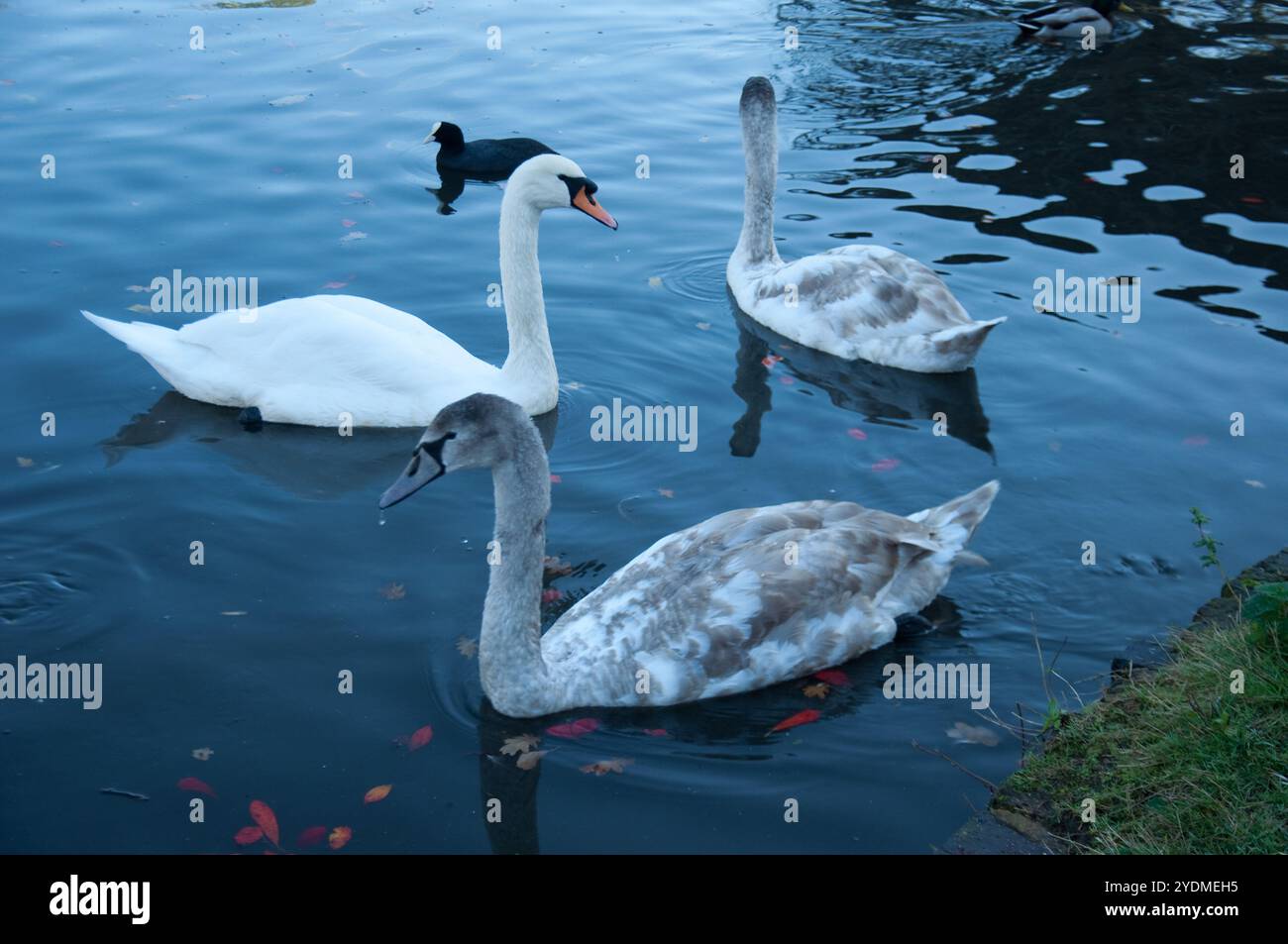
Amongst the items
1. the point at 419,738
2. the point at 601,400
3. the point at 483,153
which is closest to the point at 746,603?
the point at 419,738

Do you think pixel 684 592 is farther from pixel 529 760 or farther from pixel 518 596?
pixel 529 760

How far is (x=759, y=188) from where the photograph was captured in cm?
1187

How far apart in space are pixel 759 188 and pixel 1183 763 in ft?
24.4

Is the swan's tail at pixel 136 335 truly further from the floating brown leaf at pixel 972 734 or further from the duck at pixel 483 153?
the floating brown leaf at pixel 972 734

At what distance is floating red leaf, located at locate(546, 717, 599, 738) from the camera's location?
6.35 metres

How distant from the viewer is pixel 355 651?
6984 millimetres

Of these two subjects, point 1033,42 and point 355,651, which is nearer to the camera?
point 355,651

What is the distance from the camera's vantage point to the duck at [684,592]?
6305 mm

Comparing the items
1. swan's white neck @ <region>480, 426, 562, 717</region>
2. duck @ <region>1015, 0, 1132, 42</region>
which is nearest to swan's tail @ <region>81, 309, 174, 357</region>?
swan's white neck @ <region>480, 426, 562, 717</region>

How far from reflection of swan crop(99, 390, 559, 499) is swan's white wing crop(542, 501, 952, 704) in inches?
101

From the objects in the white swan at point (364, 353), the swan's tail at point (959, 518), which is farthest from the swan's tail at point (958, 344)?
the white swan at point (364, 353)
